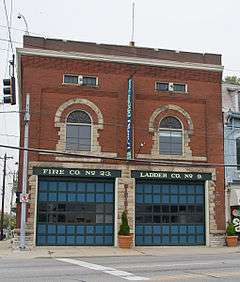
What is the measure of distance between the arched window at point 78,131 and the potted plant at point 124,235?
457 cm

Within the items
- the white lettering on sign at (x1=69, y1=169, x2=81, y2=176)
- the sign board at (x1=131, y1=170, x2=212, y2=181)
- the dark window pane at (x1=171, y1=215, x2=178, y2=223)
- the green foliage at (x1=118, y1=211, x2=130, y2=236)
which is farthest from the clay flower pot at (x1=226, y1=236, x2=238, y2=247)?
the white lettering on sign at (x1=69, y1=169, x2=81, y2=176)

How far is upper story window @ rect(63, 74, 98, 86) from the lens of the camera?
94.9 ft

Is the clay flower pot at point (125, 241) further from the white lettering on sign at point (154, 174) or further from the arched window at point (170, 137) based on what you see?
the arched window at point (170, 137)

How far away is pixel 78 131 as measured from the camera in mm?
28672

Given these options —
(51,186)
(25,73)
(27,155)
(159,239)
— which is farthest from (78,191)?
(25,73)

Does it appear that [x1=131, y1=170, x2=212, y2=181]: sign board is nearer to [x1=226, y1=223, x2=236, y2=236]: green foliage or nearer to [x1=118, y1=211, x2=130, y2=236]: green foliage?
[x1=118, y1=211, x2=130, y2=236]: green foliage

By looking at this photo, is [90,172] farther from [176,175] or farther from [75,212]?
[176,175]

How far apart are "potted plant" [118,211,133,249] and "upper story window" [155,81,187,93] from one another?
26.4ft

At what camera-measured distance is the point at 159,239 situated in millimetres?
28906

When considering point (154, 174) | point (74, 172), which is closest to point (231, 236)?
point (154, 174)

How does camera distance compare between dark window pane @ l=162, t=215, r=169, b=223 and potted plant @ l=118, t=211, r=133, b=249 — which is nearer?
potted plant @ l=118, t=211, r=133, b=249

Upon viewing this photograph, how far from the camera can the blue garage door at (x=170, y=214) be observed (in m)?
28.8

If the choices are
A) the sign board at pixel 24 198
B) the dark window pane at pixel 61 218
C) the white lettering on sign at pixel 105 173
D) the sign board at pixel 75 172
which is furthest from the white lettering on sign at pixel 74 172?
the sign board at pixel 24 198

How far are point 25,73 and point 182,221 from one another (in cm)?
1261
